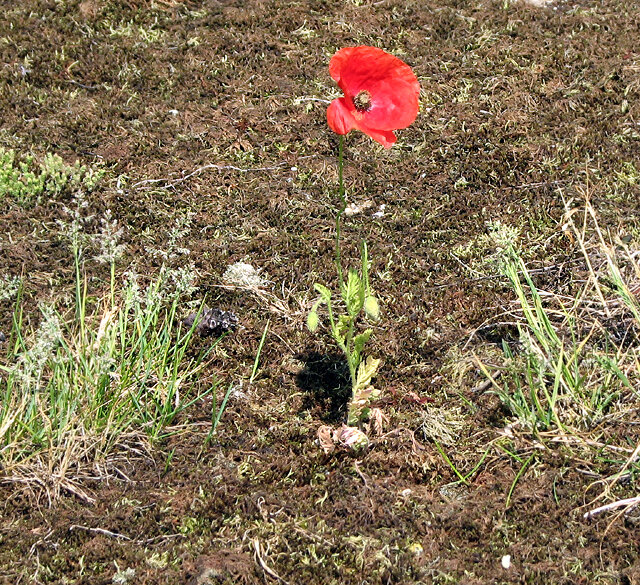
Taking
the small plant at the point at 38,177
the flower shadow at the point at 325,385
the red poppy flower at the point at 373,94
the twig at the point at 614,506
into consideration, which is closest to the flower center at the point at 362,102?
the red poppy flower at the point at 373,94

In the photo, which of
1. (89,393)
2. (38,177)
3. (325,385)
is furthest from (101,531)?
(38,177)

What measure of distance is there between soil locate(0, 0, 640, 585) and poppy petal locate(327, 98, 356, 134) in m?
0.97

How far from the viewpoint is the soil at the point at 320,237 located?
231cm

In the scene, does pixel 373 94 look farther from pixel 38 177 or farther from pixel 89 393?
pixel 38 177

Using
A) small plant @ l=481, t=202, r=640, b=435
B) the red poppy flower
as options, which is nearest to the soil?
small plant @ l=481, t=202, r=640, b=435

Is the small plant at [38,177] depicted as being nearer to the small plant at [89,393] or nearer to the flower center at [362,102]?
the small plant at [89,393]

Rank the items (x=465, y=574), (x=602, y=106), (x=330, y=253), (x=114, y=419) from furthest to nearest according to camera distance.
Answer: (x=602, y=106)
(x=330, y=253)
(x=114, y=419)
(x=465, y=574)

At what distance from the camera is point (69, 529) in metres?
2.32

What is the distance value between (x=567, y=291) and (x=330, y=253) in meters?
0.96

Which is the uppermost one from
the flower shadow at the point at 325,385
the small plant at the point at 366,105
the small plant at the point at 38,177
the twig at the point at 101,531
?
the small plant at the point at 366,105

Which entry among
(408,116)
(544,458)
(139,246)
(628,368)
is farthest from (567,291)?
(139,246)

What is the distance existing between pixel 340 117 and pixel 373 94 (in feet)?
0.65

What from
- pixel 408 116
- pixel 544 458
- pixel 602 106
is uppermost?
pixel 408 116

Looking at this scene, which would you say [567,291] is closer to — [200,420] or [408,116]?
[408,116]
